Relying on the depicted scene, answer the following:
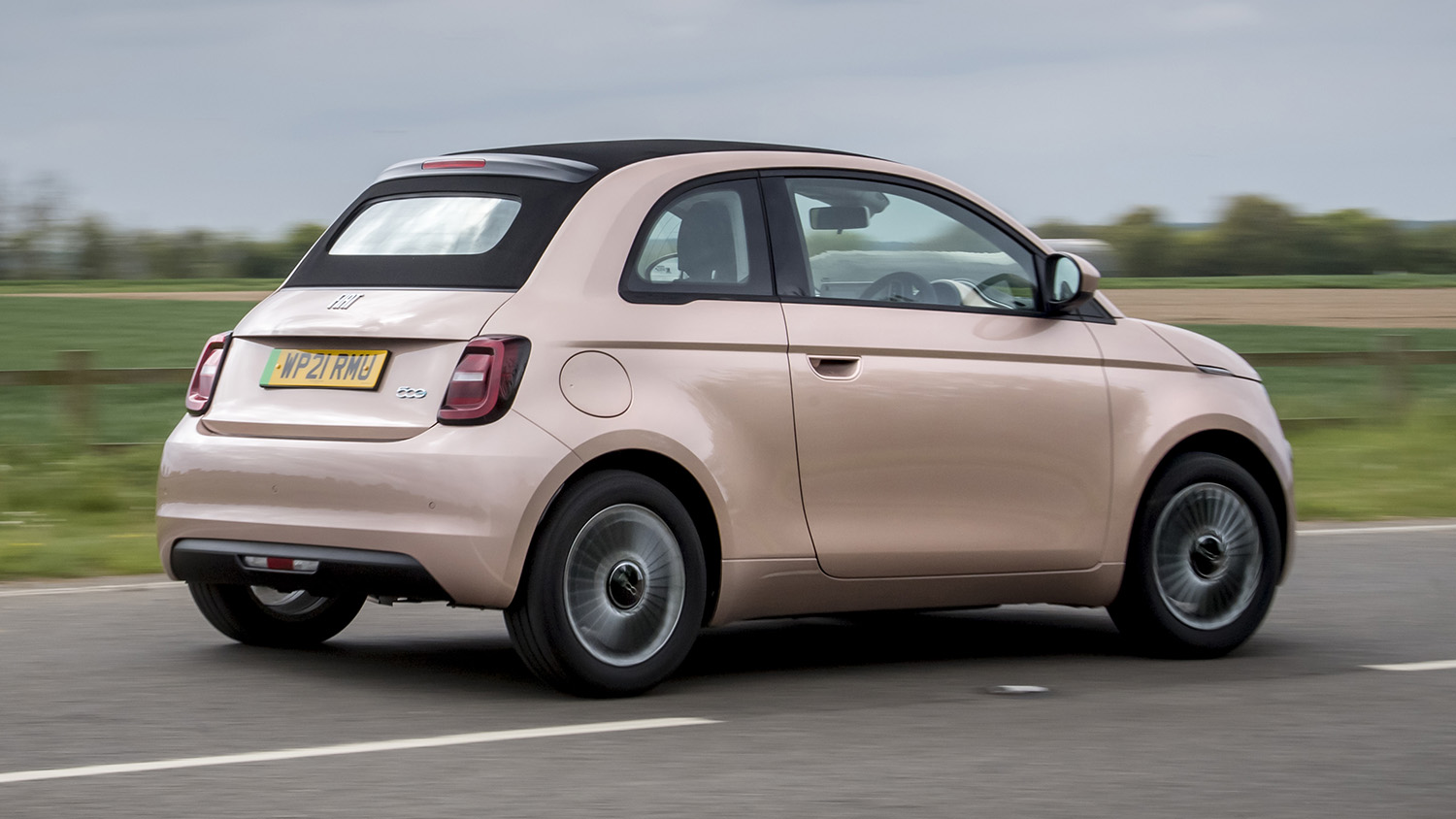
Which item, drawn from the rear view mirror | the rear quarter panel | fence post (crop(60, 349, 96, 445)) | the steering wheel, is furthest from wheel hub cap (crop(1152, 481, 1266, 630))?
fence post (crop(60, 349, 96, 445))

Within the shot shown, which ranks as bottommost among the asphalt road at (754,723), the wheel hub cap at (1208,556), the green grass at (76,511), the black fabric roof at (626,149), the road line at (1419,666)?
the green grass at (76,511)

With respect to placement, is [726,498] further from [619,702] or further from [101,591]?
[101,591]

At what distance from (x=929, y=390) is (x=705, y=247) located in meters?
0.93

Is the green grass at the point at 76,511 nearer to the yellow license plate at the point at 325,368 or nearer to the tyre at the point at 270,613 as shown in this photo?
the tyre at the point at 270,613

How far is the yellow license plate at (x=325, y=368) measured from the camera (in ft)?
21.4

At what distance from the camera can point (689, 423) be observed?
656 centimetres

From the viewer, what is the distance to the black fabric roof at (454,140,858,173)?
6.91m

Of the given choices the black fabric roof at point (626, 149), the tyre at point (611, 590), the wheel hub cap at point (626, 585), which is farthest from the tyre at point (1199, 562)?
the wheel hub cap at point (626, 585)

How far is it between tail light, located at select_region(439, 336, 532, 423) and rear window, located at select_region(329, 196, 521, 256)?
50 centimetres

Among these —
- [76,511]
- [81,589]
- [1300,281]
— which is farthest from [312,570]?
[1300,281]

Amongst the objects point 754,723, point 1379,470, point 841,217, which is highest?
point 841,217

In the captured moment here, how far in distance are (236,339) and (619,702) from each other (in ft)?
5.91

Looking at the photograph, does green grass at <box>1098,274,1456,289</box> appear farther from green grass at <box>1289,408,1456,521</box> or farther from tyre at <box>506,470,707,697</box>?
tyre at <box>506,470,707,697</box>

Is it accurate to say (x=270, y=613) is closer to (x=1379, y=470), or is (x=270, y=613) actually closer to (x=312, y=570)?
(x=312, y=570)
